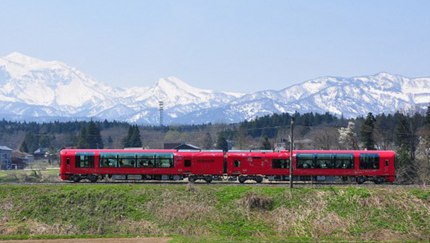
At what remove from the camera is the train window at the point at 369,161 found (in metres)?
50.9

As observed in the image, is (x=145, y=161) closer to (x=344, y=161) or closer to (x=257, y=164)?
(x=257, y=164)

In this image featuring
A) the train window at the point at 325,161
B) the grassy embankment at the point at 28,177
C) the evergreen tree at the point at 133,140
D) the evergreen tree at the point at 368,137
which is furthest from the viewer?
the evergreen tree at the point at 133,140

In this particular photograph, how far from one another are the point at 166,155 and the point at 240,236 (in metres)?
17.3

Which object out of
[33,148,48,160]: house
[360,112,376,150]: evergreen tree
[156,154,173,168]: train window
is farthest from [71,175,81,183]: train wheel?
[33,148,48,160]: house

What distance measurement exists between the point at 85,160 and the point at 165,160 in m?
7.01

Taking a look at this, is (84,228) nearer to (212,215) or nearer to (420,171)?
(212,215)

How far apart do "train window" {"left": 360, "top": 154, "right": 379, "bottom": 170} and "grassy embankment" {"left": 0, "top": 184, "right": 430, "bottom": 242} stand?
8.23m

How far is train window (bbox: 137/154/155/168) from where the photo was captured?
2023 inches

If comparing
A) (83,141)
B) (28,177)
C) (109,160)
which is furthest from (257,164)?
(83,141)

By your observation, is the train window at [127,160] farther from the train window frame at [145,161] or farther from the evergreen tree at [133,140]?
the evergreen tree at [133,140]

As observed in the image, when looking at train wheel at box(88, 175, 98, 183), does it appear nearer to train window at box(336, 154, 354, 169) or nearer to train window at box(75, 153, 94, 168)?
train window at box(75, 153, 94, 168)

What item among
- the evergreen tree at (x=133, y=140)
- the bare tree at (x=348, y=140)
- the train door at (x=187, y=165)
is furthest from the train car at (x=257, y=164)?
the evergreen tree at (x=133, y=140)

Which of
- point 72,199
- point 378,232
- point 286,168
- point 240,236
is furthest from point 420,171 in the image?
point 72,199

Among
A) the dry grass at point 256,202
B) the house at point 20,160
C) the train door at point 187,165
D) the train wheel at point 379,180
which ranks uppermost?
the train door at point 187,165
